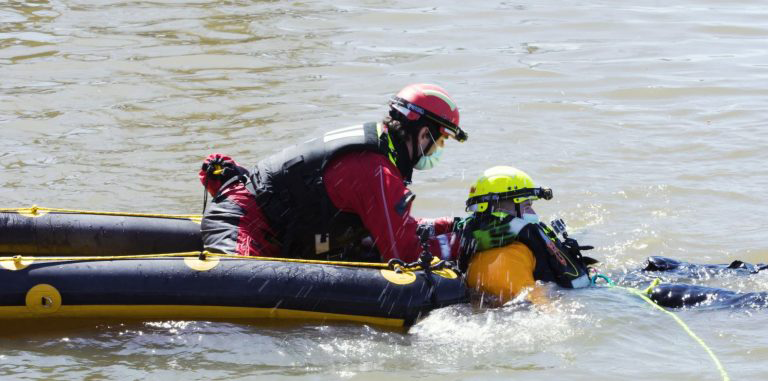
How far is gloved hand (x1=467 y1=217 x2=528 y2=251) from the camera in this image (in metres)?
6.62

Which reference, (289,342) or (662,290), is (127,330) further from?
(662,290)

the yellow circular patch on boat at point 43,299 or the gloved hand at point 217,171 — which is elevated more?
the gloved hand at point 217,171

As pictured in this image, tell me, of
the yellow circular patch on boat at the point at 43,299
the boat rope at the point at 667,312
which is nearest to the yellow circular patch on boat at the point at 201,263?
the yellow circular patch on boat at the point at 43,299

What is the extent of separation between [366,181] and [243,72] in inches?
312

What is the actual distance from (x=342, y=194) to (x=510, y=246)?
1039mm

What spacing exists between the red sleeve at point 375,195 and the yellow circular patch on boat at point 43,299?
1609mm

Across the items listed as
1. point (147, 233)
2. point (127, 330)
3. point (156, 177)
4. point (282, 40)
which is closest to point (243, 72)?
point (282, 40)

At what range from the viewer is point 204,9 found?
17953 mm

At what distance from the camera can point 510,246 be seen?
659cm

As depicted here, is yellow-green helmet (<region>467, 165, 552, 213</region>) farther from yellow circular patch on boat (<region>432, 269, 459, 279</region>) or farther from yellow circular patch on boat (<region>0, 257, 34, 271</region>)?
yellow circular patch on boat (<region>0, 257, 34, 271</region>)

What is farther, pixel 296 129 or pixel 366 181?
pixel 296 129

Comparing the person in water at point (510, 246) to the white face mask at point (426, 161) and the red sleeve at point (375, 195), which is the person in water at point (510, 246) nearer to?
the white face mask at point (426, 161)

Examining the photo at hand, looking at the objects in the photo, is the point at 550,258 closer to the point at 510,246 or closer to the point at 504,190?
the point at 510,246

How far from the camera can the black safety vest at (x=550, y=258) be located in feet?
21.9
